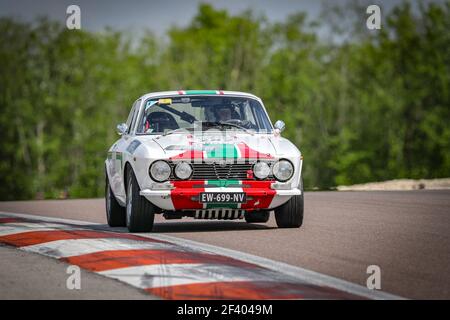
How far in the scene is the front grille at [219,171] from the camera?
1177cm

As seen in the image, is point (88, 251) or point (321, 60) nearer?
point (88, 251)

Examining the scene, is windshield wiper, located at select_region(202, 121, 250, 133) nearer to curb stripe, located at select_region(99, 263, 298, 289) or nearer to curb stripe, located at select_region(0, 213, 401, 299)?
curb stripe, located at select_region(0, 213, 401, 299)

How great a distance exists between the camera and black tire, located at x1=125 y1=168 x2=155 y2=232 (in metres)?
11.9

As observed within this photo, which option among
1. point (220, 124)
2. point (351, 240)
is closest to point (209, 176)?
point (220, 124)

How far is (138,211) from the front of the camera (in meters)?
11.9

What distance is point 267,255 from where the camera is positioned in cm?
953

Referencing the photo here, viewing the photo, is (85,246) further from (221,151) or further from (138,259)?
(221,151)

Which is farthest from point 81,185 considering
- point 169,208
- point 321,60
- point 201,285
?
point 201,285

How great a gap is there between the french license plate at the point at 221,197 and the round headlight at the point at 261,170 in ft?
0.96

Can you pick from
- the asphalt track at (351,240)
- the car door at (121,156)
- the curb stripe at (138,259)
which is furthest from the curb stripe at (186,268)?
the car door at (121,156)

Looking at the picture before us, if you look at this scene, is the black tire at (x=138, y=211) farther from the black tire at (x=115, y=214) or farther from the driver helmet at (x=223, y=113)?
the driver helmet at (x=223, y=113)

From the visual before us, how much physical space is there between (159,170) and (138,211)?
553 mm

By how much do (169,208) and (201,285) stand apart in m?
4.27

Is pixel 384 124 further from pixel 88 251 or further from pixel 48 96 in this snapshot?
pixel 88 251
